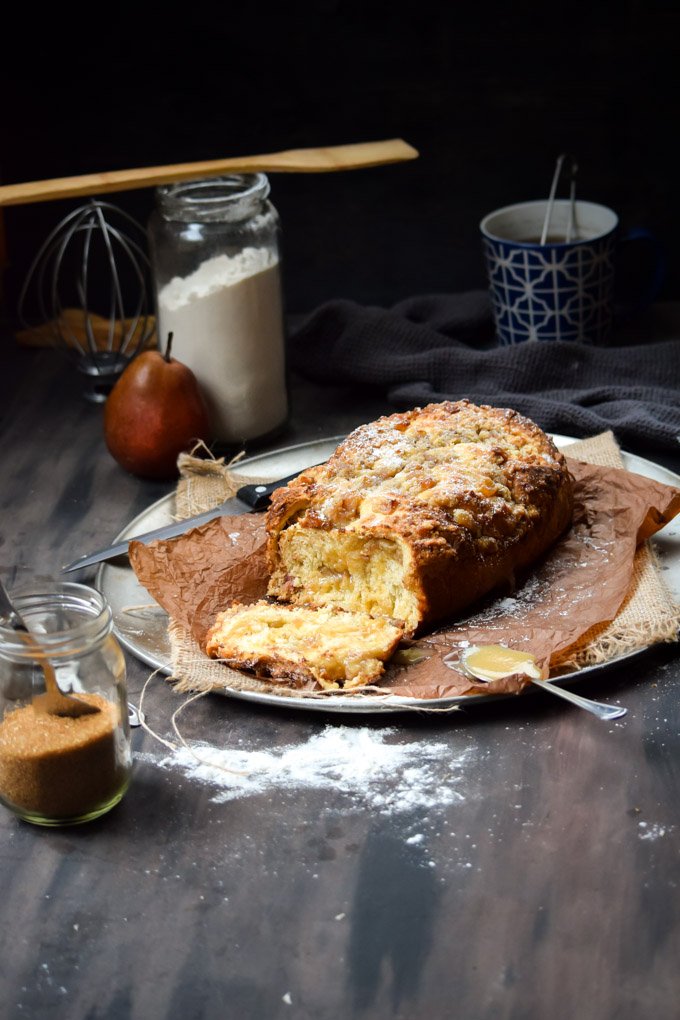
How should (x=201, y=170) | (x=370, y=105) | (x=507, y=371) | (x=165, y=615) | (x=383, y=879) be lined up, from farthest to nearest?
1. (x=370, y=105)
2. (x=507, y=371)
3. (x=201, y=170)
4. (x=165, y=615)
5. (x=383, y=879)

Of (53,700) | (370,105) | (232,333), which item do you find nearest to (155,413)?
(232,333)

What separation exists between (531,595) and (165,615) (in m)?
0.48

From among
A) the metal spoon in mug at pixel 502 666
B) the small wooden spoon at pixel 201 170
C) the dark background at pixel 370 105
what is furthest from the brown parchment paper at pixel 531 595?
the dark background at pixel 370 105

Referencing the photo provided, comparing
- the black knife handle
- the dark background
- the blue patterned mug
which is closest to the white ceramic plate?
the black knife handle

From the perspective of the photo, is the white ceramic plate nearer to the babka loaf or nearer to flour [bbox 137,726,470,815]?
flour [bbox 137,726,470,815]

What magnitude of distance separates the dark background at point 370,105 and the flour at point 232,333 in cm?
60

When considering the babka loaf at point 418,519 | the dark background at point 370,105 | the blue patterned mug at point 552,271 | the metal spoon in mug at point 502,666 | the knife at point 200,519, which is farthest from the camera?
the dark background at point 370,105

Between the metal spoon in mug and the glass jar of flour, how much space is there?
0.80 meters

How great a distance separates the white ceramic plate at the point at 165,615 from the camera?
4.56 feet

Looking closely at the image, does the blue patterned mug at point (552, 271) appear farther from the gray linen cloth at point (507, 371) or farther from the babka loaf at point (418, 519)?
→ the babka loaf at point (418, 519)

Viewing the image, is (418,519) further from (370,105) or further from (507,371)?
(370,105)

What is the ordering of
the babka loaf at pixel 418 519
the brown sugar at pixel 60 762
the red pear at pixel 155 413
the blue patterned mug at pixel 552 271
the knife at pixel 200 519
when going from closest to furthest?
1. the brown sugar at pixel 60 762
2. the babka loaf at pixel 418 519
3. the knife at pixel 200 519
4. the red pear at pixel 155 413
5. the blue patterned mug at pixel 552 271

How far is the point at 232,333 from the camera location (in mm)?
2059

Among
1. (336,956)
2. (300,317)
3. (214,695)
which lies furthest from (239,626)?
(300,317)
